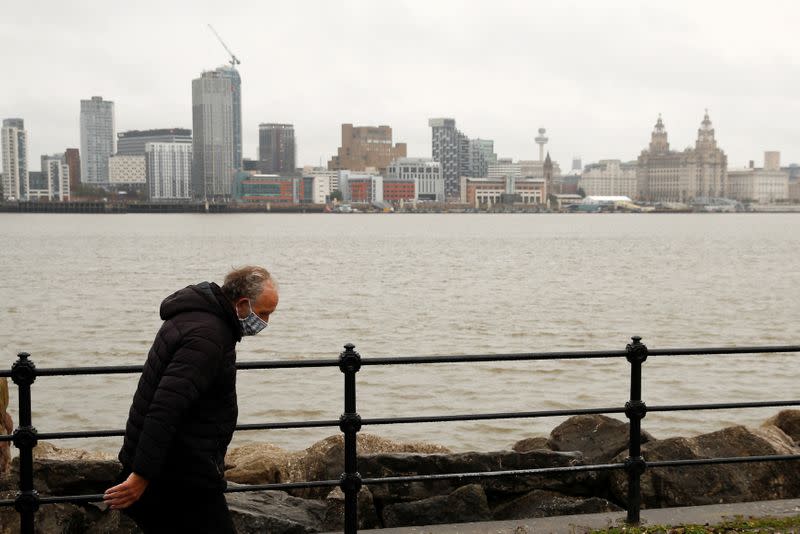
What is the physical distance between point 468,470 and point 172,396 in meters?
3.92

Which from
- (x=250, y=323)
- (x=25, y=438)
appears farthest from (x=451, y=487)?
(x=250, y=323)

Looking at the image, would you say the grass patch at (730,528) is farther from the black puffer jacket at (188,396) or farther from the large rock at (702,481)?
the black puffer jacket at (188,396)

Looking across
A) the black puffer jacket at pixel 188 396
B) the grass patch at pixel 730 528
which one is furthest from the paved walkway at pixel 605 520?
the black puffer jacket at pixel 188 396

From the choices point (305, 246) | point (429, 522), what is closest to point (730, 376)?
point (429, 522)

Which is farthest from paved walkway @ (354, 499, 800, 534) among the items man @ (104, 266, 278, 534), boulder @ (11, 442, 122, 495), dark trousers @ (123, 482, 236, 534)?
boulder @ (11, 442, 122, 495)

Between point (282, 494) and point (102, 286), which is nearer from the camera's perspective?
point (282, 494)

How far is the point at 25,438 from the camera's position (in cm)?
537

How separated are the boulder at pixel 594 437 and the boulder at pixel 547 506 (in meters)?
1.75

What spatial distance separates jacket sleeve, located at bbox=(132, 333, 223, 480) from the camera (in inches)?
171

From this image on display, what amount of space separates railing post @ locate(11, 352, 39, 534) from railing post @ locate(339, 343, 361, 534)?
1.64 m

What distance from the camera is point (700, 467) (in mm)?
8078

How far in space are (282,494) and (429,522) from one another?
45.3 inches

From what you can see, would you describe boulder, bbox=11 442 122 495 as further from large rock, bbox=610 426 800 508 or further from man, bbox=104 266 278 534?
large rock, bbox=610 426 800 508

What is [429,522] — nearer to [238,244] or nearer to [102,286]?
[102,286]
